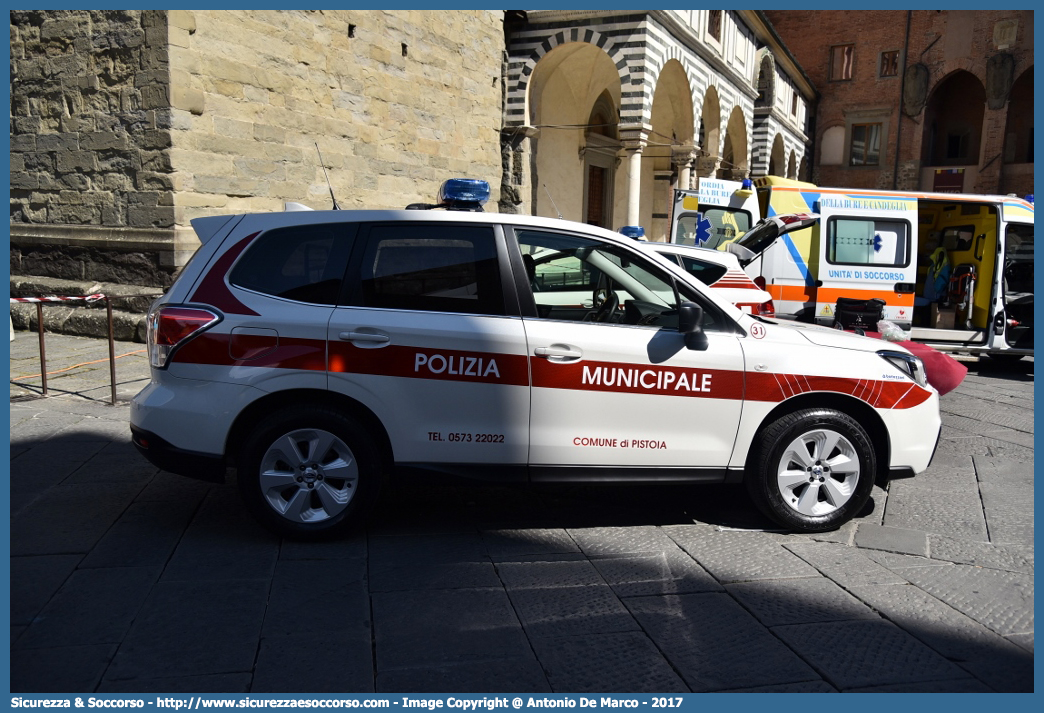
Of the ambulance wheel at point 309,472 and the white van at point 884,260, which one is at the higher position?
the white van at point 884,260

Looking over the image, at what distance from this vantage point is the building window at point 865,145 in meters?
42.6

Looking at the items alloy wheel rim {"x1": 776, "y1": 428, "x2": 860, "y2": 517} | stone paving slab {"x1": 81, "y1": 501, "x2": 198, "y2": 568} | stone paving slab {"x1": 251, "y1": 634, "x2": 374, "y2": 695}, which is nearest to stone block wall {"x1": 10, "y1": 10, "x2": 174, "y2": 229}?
stone paving slab {"x1": 81, "y1": 501, "x2": 198, "y2": 568}

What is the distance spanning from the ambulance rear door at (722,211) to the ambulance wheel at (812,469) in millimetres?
7031

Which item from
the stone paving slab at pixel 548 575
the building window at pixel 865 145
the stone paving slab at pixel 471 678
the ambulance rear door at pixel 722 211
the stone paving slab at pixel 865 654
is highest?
the building window at pixel 865 145

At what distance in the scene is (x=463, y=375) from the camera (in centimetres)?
405

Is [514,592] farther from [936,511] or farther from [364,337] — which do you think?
[936,511]

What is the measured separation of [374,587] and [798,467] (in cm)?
230

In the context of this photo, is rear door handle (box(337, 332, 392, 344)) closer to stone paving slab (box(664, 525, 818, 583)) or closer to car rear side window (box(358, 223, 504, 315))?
car rear side window (box(358, 223, 504, 315))

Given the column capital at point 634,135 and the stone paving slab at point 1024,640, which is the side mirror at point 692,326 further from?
the column capital at point 634,135

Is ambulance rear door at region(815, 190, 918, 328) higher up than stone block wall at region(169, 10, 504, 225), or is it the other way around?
stone block wall at region(169, 10, 504, 225)

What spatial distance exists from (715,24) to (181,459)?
23.7m

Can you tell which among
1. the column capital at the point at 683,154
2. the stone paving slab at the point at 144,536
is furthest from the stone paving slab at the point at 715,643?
the column capital at the point at 683,154

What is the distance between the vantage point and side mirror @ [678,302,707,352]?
4070 millimetres

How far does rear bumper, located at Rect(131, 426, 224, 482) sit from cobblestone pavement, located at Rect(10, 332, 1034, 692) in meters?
0.38
